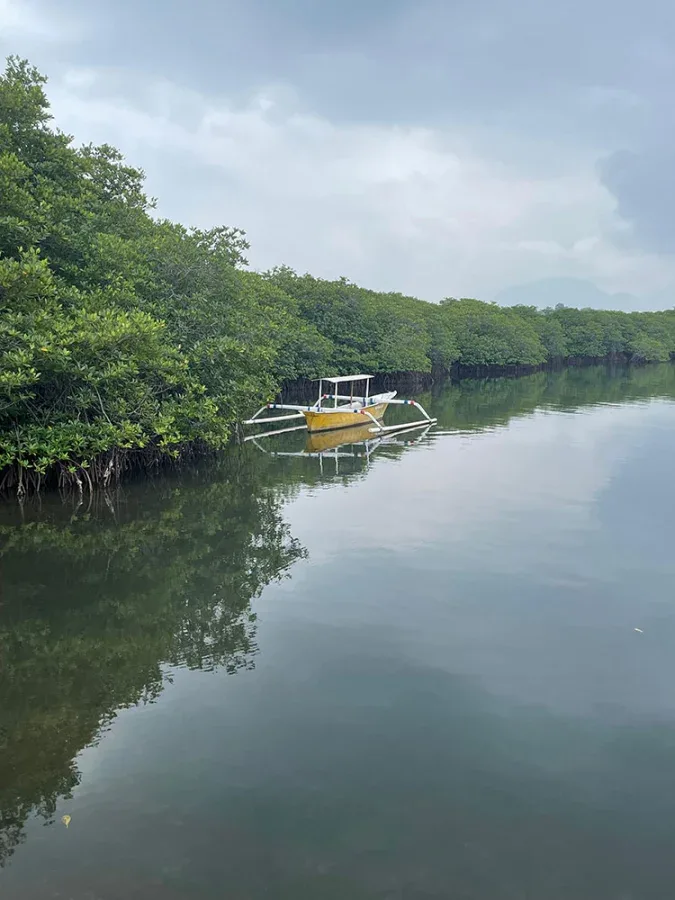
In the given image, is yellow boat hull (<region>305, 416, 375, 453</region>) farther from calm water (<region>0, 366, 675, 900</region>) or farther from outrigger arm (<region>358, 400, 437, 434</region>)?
calm water (<region>0, 366, 675, 900</region>)

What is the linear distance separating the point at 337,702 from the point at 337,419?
18.6 metres

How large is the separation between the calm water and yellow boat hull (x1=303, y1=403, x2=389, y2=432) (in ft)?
33.1

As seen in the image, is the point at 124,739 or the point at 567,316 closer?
the point at 124,739

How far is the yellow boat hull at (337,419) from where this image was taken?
24078 millimetres

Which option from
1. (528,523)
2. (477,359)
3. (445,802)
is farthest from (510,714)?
(477,359)

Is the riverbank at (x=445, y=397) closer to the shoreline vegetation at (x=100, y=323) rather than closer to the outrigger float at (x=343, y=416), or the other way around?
the shoreline vegetation at (x=100, y=323)

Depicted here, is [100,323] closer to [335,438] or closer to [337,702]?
[337,702]

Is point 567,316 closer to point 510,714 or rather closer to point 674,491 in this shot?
point 674,491

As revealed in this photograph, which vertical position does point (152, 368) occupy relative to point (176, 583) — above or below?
above

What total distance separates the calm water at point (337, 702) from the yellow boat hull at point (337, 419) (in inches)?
397

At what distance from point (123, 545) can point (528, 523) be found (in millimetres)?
7712

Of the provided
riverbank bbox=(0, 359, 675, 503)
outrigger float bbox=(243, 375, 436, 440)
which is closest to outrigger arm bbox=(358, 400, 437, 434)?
outrigger float bbox=(243, 375, 436, 440)

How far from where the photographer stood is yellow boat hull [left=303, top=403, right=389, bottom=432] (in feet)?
79.0

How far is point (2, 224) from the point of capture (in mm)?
12656
